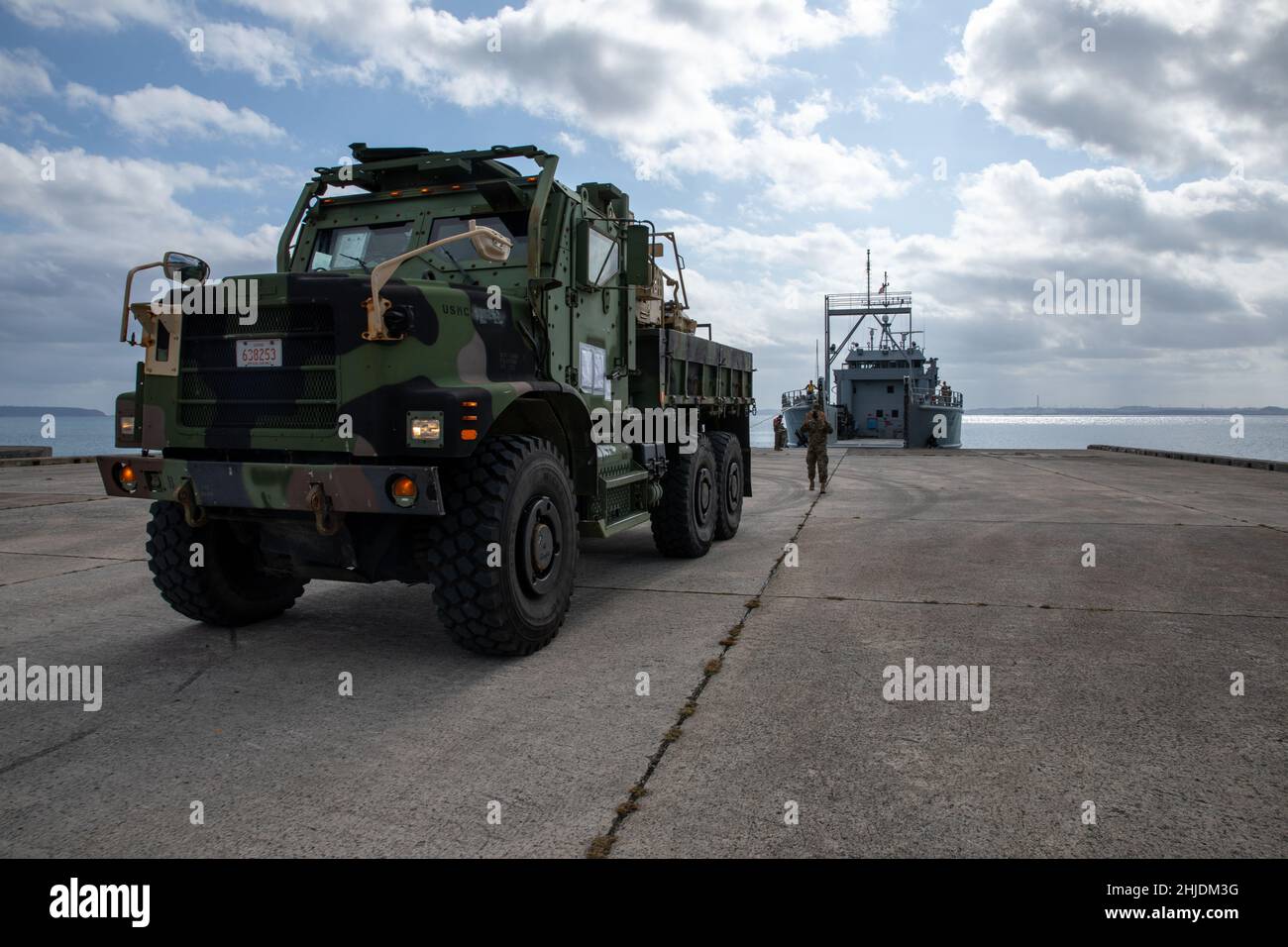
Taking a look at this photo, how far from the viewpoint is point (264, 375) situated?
177 inches

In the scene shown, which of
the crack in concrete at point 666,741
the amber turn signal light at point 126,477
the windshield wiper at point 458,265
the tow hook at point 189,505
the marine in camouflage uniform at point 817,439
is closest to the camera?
the crack in concrete at point 666,741

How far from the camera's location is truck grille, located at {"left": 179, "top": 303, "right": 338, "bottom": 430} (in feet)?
14.3

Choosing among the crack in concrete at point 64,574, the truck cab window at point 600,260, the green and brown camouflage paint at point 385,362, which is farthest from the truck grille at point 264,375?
the crack in concrete at point 64,574

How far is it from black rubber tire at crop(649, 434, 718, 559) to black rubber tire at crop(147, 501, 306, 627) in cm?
327

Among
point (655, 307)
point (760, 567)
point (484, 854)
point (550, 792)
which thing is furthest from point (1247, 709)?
point (655, 307)

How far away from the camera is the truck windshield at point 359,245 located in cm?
561

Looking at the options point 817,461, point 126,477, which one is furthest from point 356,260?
point 817,461

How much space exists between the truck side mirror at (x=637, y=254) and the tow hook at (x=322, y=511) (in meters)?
2.69

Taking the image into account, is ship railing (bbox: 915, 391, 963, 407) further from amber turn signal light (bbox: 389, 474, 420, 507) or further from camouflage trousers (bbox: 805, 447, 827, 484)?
amber turn signal light (bbox: 389, 474, 420, 507)

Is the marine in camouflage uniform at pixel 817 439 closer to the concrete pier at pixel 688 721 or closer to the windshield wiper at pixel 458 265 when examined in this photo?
the concrete pier at pixel 688 721

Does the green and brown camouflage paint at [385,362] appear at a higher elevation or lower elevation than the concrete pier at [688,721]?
higher

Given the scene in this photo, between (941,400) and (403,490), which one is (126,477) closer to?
(403,490)

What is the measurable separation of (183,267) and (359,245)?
1164mm

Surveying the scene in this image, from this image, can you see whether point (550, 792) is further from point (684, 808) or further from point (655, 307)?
point (655, 307)
